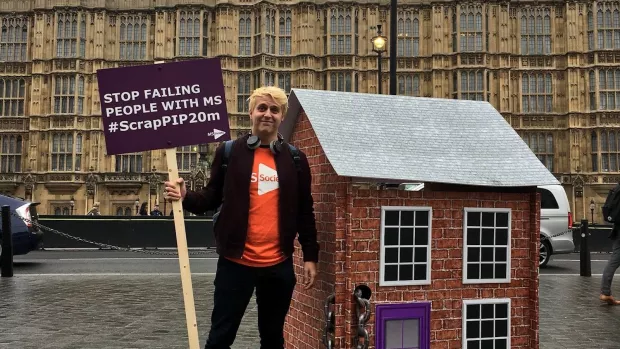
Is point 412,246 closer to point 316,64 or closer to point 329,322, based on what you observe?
point 329,322

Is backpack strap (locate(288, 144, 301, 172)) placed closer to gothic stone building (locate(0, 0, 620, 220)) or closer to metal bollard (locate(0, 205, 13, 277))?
metal bollard (locate(0, 205, 13, 277))

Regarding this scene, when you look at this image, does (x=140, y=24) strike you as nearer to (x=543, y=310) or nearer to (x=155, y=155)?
(x=155, y=155)

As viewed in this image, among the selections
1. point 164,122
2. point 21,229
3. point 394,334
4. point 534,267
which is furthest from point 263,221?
point 21,229

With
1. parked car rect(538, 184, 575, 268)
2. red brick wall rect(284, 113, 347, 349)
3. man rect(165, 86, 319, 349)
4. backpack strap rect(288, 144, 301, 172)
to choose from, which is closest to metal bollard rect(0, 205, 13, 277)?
red brick wall rect(284, 113, 347, 349)

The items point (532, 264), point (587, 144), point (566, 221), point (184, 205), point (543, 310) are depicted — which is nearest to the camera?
point (184, 205)

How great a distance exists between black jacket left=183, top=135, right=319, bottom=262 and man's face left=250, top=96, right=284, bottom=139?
117 millimetres

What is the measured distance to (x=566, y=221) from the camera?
44.2 feet

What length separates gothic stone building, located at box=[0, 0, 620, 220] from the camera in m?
33.1

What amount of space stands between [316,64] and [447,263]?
3088cm

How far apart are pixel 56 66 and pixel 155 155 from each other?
8.25 m

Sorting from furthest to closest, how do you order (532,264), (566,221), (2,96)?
(2,96), (566,221), (532,264)

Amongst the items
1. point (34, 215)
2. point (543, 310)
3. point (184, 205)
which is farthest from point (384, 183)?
point (34, 215)

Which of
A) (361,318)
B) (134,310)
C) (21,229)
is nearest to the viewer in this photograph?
(361,318)

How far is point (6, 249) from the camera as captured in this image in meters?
10.7
